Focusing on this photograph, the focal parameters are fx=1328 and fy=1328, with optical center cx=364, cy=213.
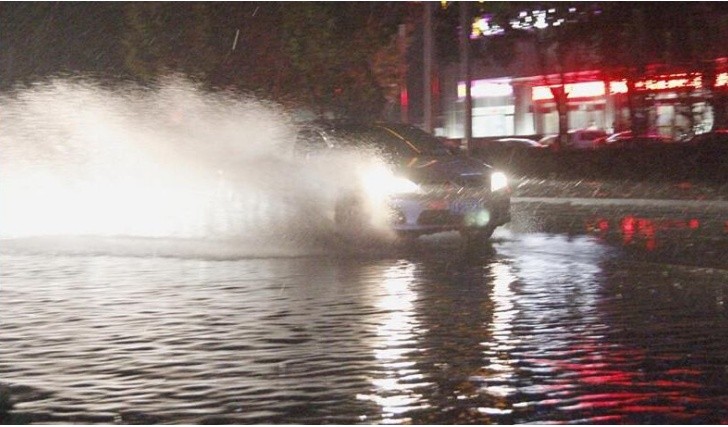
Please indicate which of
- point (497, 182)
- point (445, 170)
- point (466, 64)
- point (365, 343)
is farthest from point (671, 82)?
point (365, 343)

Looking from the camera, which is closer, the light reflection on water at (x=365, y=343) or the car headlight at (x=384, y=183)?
the light reflection on water at (x=365, y=343)

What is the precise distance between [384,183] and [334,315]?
18.6ft

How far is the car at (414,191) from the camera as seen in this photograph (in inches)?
647

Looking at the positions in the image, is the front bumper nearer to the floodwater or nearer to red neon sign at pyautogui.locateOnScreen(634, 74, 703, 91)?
the floodwater

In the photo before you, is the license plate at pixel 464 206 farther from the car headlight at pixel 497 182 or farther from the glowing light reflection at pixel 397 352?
the glowing light reflection at pixel 397 352

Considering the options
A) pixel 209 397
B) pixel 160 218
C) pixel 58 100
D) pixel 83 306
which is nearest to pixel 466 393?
pixel 209 397

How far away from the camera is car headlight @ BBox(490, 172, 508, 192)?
56.1 ft

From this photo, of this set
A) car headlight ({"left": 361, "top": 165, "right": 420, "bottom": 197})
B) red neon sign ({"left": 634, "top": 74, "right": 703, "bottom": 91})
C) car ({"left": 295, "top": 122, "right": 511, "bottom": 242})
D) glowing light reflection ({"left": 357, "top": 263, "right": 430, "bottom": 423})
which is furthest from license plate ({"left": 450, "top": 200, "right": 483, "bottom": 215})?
red neon sign ({"left": 634, "top": 74, "right": 703, "bottom": 91})

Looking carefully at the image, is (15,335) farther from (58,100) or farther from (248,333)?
(58,100)

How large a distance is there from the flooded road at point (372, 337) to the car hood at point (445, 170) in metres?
0.95

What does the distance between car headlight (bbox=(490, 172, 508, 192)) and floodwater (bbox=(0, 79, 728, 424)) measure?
811 mm

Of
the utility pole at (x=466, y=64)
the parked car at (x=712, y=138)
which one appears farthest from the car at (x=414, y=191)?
the parked car at (x=712, y=138)

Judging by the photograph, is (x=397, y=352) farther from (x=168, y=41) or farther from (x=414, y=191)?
(x=168, y=41)

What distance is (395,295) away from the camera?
40.7 feet
